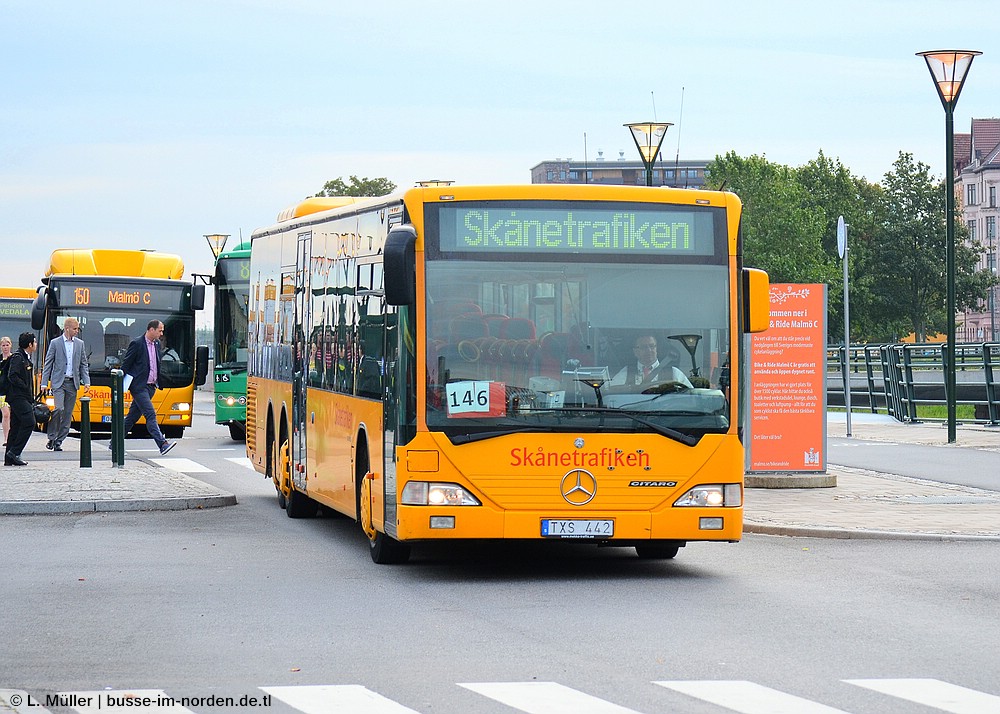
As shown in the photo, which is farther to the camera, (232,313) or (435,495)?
(232,313)

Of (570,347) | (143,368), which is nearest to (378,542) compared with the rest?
(570,347)

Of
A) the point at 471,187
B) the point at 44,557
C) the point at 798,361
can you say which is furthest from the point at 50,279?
the point at 471,187

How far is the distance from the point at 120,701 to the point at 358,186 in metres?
52.3

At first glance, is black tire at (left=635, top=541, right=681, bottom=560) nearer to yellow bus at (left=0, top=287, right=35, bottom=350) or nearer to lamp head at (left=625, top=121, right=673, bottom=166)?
lamp head at (left=625, top=121, right=673, bottom=166)

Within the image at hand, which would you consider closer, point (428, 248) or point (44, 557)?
point (428, 248)

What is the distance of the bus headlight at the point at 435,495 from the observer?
38.2 ft

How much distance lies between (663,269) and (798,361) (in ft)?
24.5

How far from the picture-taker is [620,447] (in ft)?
38.5

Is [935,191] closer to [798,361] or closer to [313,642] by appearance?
[798,361]

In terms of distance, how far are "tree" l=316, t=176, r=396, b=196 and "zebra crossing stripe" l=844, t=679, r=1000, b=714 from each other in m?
50.4

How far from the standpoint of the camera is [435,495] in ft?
38.2

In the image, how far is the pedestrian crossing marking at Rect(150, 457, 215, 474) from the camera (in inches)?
926

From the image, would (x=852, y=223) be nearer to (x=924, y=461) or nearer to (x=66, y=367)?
(x=924, y=461)

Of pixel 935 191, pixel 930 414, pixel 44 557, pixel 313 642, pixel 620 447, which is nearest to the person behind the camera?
pixel 313 642
